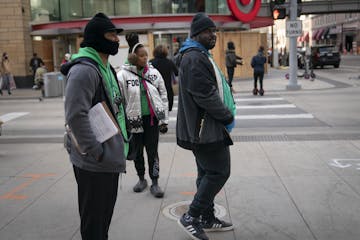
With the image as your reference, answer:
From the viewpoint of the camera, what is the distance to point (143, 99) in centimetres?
523

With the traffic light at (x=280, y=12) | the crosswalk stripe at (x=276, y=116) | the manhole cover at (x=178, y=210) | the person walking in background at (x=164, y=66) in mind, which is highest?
the traffic light at (x=280, y=12)

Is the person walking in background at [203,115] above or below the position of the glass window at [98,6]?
below

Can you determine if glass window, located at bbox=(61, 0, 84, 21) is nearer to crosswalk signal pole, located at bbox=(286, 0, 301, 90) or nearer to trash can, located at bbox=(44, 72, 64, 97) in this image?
trash can, located at bbox=(44, 72, 64, 97)

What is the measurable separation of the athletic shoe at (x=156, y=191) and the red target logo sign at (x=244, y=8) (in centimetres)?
1916

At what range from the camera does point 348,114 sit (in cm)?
1122

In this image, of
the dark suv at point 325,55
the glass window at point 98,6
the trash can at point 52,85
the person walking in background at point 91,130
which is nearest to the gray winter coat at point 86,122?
the person walking in background at point 91,130

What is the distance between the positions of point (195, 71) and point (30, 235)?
216 cm

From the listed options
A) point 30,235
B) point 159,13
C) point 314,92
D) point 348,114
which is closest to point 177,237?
point 30,235

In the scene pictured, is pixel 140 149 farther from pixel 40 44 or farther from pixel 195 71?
pixel 40 44

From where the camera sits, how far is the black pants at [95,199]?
3072 mm

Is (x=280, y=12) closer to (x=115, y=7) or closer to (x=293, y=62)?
(x=293, y=62)

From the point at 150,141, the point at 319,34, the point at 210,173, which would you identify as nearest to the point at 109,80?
the point at 210,173

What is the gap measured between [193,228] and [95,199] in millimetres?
1232

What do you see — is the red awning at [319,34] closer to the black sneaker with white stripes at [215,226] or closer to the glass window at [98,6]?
the glass window at [98,6]
